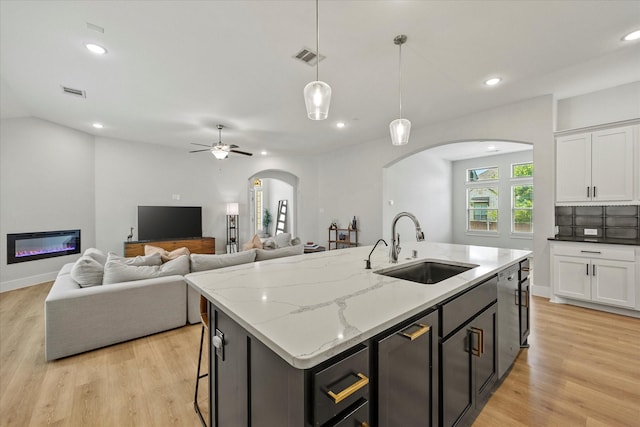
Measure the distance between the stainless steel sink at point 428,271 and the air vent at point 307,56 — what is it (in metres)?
2.29

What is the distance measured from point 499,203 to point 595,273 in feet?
16.3

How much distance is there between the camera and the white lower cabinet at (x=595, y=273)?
10.5 feet

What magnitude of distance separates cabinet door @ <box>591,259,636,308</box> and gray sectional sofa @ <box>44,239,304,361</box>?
170 inches

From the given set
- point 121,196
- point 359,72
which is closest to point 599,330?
point 359,72

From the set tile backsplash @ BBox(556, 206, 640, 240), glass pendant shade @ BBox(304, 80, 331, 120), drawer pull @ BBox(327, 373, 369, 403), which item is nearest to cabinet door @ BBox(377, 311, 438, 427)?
drawer pull @ BBox(327, 373, 369, 403)

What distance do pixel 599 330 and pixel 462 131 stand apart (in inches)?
130

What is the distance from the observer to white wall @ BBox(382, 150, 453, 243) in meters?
6.58

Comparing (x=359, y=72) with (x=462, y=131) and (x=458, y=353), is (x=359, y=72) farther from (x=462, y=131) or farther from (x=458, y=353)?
(x=458, y=353)

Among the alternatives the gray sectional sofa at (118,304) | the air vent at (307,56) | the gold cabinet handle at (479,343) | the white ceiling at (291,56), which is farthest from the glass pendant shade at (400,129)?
the gray sectional sofa at (118,304)

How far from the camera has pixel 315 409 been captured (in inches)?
31.3

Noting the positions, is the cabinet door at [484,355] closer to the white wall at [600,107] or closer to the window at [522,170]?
the white wall at [600,107]

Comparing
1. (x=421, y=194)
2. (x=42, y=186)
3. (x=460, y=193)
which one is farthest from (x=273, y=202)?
(x=42, y=186)

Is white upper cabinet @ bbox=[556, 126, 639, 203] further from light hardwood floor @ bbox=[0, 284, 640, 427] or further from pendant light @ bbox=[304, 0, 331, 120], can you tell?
pendant light @ bbox=[304, 0, 331, 120]

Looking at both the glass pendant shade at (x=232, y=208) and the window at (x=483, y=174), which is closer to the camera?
the glass pendant shade at (x=232, y=208)
